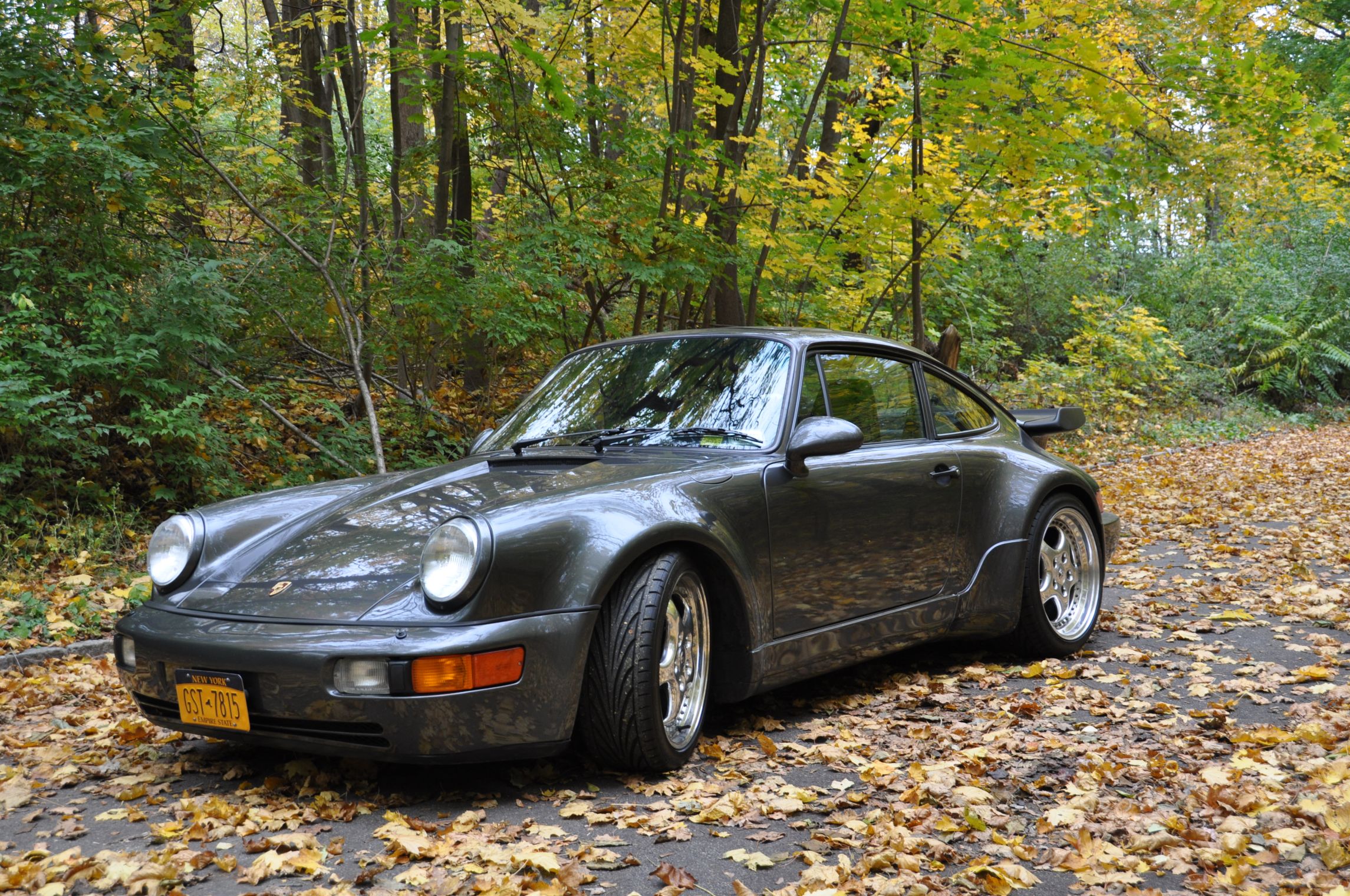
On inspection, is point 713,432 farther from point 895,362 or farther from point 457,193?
point 457,193

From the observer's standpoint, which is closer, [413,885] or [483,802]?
[413,885]

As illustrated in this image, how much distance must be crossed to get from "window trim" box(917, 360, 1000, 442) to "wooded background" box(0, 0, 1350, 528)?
3493 mm

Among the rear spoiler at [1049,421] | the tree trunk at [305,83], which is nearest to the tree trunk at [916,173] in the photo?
the rear spoiler at [1049,421]

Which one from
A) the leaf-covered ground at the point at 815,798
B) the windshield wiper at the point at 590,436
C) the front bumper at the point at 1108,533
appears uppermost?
the windshield wiper at the point at 590,436

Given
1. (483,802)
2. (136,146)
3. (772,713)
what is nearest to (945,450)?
(772,713)

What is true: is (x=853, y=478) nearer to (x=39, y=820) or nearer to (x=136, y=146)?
(x=39, y=820)

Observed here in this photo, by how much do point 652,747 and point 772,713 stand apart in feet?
3.72

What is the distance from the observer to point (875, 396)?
4.97 metres

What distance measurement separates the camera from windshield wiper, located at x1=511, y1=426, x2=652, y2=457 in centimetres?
440

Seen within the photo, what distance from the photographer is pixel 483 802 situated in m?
3.46

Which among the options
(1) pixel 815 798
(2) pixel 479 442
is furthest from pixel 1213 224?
(1) pixel 815 798

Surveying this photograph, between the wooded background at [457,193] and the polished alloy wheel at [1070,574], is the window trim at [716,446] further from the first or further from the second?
the wooded background at [457,193]

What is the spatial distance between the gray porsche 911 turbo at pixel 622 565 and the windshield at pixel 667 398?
1cm

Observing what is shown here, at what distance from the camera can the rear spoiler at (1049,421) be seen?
19.8 feet
